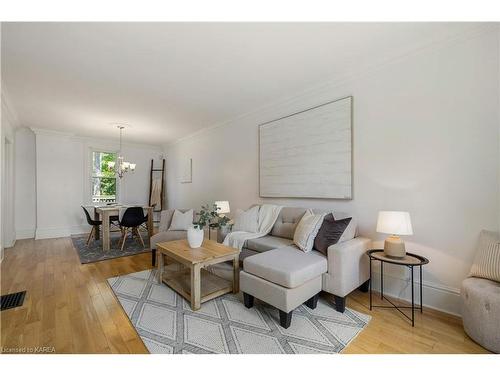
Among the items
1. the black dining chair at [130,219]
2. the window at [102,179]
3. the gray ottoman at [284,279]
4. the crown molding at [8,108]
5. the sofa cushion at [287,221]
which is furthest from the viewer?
the window at [102,179]

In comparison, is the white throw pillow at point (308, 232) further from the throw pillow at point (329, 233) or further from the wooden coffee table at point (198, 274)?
the wooden coffee table at point (198, 274)

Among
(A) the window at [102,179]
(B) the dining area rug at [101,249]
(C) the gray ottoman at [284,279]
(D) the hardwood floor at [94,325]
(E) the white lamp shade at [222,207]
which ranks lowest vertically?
(B) the dining area rug at [101,249]

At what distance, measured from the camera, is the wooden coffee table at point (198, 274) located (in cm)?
213

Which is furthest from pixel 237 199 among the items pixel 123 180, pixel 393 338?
pixel 123 180

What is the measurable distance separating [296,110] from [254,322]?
9.09 feet

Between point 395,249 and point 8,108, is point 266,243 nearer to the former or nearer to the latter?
point 395,249

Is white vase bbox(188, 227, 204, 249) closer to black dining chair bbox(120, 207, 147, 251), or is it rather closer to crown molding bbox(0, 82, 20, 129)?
black dining chair bbox(120, 207, 147, 251)

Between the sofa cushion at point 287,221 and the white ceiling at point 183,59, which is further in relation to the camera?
the sofa cushion at point 287,221

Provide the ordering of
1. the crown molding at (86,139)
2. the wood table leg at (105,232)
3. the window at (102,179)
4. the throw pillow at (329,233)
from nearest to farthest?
the throw pillow at (329,233)
the wood table leg at (105,232)
the crown molding at (86,139)
the window at (102,179)

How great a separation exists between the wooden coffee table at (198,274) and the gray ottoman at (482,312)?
1.93 metres

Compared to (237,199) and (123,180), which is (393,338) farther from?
(123,180)

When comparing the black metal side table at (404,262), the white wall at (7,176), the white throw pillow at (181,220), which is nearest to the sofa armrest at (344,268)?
the black metal side table at (404,262)

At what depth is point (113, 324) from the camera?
1.88 meters

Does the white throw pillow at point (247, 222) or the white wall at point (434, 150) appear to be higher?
the white wall at point (434, 150)
